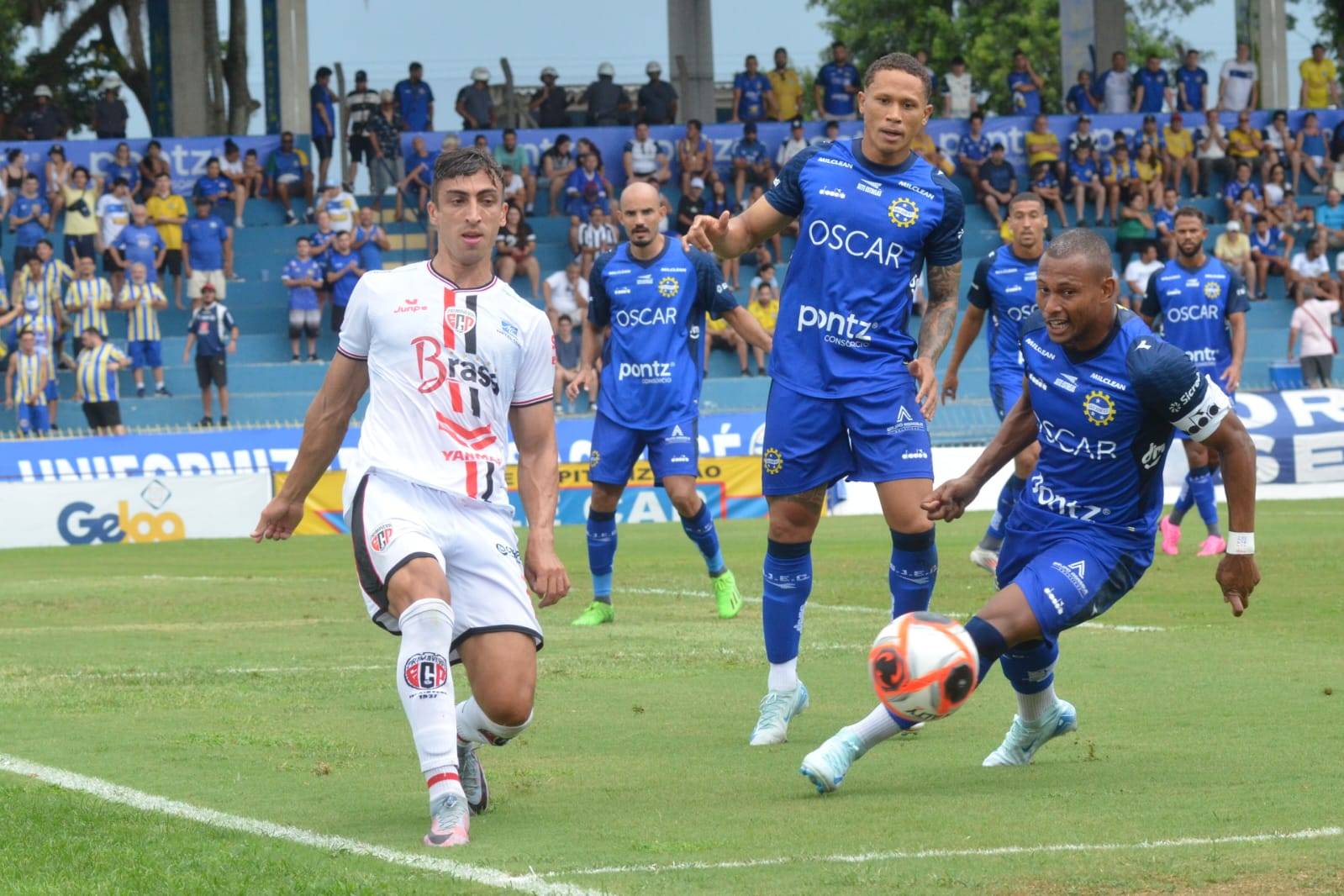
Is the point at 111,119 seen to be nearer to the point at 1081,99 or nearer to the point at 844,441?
the point at 1081,99

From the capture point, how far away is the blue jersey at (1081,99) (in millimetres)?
35156

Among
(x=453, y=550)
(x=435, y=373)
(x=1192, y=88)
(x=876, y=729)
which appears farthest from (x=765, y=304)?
(x=453, y=550)

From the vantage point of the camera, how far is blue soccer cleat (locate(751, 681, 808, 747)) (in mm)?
7449

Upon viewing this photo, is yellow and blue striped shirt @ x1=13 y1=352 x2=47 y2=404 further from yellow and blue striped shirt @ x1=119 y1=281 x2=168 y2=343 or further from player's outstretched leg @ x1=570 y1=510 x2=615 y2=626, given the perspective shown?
player's outstretched leg @ x1=570 y1=510 x2=615 y2=626

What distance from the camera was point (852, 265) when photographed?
749cm

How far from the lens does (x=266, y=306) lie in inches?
1192

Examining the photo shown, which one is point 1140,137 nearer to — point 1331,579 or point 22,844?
point 1331,579

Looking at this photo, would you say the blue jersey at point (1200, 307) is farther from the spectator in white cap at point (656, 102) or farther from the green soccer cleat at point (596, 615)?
the spectator in white cap at point (656, 102)

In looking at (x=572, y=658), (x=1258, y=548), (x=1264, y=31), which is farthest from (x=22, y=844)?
(x=1264, y=31)

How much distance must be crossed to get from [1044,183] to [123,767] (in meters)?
27.2

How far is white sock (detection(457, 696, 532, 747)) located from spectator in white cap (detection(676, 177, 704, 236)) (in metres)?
24.1

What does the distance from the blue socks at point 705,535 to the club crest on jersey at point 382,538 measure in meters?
6.72

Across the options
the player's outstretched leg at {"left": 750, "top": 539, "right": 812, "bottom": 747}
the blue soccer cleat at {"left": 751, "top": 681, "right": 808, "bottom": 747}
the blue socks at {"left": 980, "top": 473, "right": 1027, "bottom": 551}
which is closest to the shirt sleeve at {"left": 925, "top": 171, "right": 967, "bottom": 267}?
the player's outstretched leg at {"left": 750, "top": 539, "right": 812, "bottom": 747}

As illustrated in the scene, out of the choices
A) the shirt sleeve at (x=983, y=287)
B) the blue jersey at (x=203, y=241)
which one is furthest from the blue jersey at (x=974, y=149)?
the shirt sleeve at (x=983, y=287)
